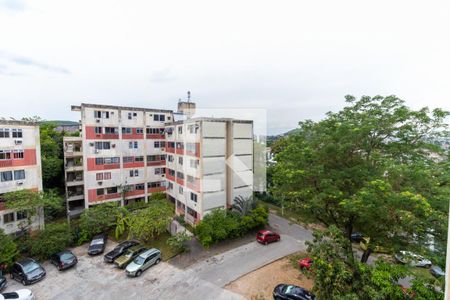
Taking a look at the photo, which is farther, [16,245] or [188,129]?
[188,129]

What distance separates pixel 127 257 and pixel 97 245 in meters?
3.17

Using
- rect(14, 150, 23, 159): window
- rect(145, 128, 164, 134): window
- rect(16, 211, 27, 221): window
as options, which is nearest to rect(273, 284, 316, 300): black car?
rect(145, 128, 164, 134): window

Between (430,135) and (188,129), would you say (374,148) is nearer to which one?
(430,135)

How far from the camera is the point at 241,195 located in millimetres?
19578

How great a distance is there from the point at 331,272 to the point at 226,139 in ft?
43.5

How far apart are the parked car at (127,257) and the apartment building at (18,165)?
8.01m

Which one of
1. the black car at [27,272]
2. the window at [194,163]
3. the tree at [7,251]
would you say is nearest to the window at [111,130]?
the window at [194,163]

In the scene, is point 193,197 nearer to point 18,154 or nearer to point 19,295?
point 19,295

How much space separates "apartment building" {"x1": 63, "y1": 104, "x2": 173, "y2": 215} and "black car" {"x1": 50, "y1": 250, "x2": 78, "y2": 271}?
21.6 ft

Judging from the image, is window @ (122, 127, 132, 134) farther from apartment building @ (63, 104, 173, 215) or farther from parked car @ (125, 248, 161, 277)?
parked car @ (125, 248, 161, 277)

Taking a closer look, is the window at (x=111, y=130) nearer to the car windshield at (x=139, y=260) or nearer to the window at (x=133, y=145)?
the window at (x=133, y=145)

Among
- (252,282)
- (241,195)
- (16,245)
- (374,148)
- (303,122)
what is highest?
(303,122)

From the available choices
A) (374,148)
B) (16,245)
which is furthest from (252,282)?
(16,245)

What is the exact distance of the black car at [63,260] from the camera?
12928 mm
